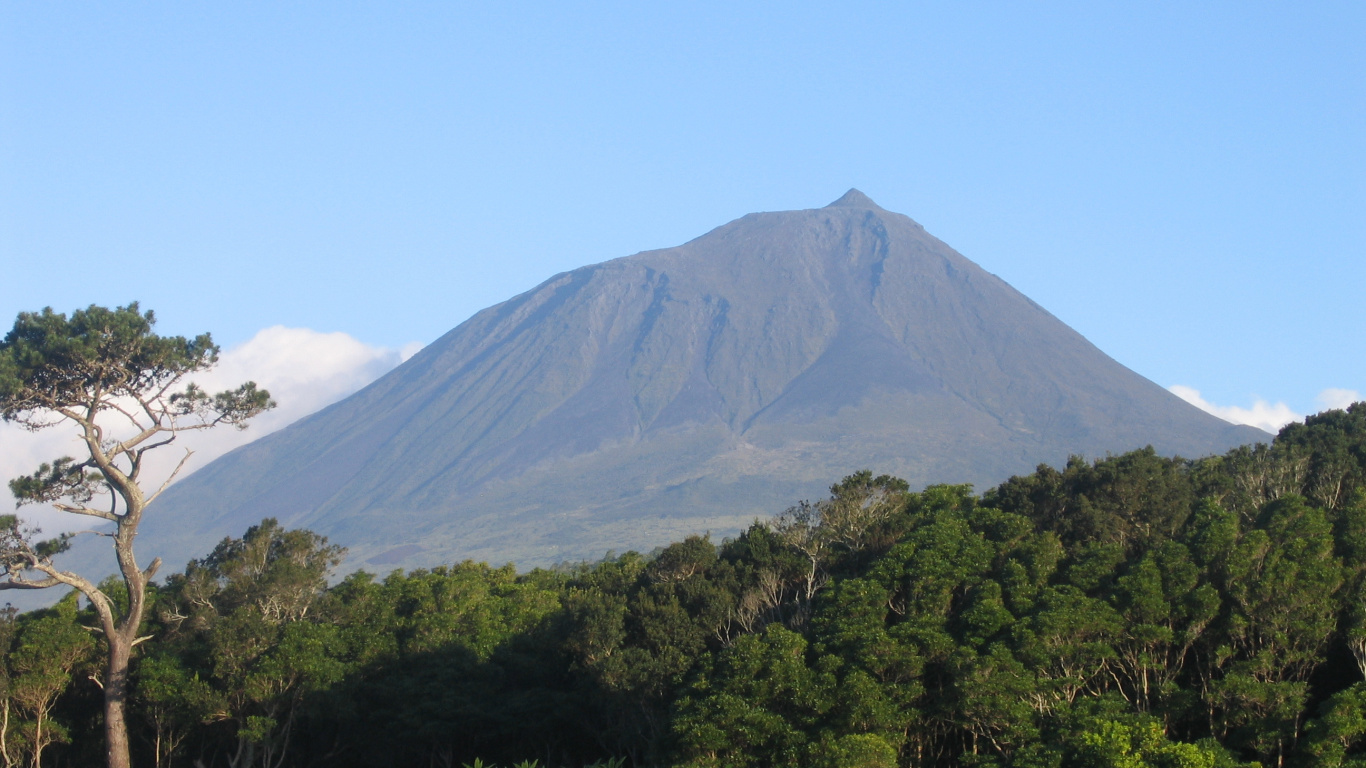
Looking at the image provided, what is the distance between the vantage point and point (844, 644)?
2773 cm

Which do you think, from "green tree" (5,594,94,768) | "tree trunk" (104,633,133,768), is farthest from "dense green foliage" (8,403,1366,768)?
"tree trunk" (104,633,133,768)

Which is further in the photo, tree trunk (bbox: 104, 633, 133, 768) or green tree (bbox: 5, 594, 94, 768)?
green tree (bbox: 5, 594, 94, 768)

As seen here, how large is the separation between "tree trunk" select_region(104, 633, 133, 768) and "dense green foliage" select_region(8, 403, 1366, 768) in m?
5.77

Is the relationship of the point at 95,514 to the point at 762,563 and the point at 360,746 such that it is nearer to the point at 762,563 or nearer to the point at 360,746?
the point at 360,746

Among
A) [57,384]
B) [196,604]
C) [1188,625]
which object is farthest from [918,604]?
[196,604]

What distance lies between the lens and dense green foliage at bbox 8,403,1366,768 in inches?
984

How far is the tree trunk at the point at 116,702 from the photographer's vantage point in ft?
85.3

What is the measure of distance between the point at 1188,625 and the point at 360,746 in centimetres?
2220

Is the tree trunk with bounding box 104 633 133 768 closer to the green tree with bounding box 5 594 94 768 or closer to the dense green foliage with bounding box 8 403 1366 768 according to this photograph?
the dense green foliage with bounding box 8 403 1366 768

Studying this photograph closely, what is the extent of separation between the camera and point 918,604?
95.8 ft

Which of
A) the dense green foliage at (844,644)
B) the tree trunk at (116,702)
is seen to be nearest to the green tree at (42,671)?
the dense green foliage at (844,644)

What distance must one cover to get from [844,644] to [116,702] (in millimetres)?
15081

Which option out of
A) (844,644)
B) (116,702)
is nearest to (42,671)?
(116,702)

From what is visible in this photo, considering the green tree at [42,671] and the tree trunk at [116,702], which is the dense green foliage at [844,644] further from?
the tree trunk at [116,702]
